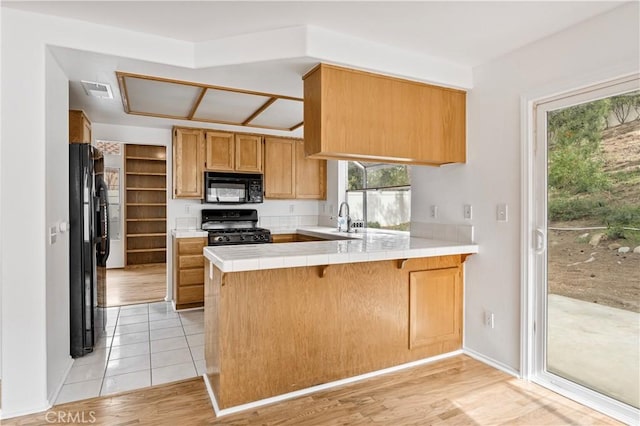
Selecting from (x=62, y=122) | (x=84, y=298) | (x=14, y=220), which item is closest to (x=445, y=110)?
(x=62, y=122)

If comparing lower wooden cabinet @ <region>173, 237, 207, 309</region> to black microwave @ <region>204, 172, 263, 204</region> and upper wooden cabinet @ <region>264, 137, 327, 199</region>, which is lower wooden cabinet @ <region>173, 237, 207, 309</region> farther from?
upper wooden cabinet @ <region>264, 137, 327, 199</region>

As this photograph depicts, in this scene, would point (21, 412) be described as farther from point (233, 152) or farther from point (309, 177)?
point (309, 177)

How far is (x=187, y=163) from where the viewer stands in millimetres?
4523

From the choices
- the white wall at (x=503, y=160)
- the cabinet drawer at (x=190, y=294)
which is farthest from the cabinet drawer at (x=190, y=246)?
the white wall at (x=503, y=160)

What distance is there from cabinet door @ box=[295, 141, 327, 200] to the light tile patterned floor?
88.7 inches

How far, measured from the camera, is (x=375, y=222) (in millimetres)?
4629

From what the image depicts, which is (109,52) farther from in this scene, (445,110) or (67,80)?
(445,110)

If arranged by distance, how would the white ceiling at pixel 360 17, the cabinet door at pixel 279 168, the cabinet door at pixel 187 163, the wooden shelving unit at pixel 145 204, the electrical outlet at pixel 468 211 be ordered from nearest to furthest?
the white ceiling at pixel 360 17, the electrical outlet at pixel 468 211, the cabinet door at pixel 187 163, the cabinet door at pixel 279 168, the wooden shelving unit at pixel 145 204

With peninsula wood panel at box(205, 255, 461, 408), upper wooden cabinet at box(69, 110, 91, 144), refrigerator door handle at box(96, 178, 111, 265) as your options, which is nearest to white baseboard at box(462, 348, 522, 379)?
peninsula wood panel at box(205, 255, 461, 408)

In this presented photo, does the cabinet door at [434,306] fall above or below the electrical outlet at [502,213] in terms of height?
below

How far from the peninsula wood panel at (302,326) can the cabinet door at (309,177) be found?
2.79 metres

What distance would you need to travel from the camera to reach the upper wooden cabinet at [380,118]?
8.18 ft

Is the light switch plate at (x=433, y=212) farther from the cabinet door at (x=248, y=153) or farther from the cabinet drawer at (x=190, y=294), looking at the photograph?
the cabinet drawer at (x=190, y=294)

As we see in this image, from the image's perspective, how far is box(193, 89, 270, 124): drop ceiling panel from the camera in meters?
3.37
